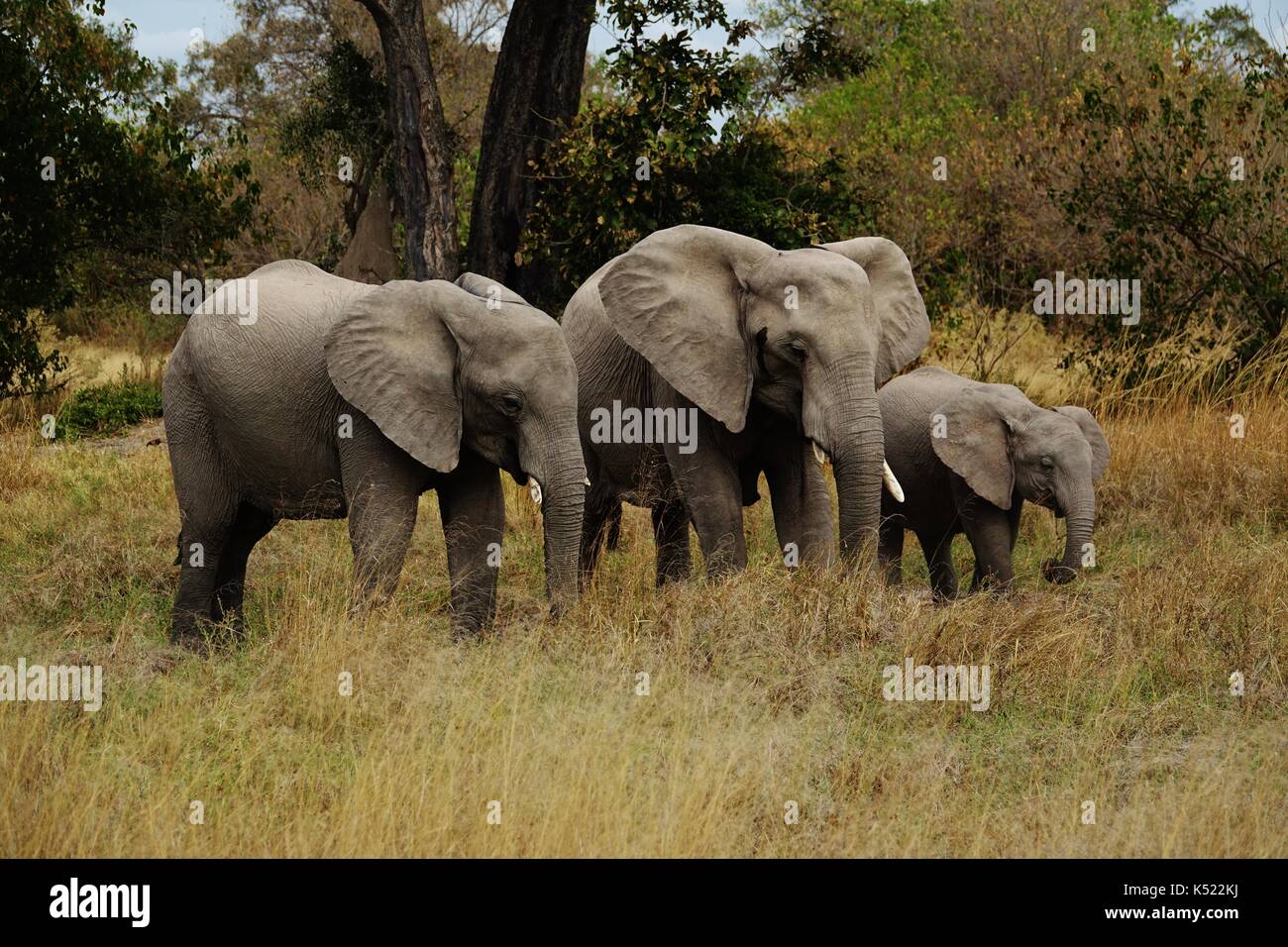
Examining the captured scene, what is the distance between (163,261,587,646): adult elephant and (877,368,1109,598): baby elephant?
103 inches

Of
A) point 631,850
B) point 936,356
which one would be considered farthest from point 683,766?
point 936,356

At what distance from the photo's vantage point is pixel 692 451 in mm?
8016

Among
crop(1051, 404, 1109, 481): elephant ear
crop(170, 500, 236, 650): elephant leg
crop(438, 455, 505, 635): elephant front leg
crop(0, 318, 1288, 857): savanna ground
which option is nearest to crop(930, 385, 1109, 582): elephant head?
crop(1051, 404, 1109, 481): elephant ear

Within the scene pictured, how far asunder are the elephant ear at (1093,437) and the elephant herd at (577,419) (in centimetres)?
25

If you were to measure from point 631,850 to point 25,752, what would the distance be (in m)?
2.25

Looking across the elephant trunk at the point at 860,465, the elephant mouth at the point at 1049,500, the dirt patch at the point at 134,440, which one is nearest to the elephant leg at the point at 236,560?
the elephant trunk at the point at 860,465

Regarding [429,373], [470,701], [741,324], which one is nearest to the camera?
[470,701]

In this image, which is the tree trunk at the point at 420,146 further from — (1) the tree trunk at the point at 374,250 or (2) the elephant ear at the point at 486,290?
(2) the elephant ear at the point at 486,290

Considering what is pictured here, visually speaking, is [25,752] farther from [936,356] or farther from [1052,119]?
[1052,119]

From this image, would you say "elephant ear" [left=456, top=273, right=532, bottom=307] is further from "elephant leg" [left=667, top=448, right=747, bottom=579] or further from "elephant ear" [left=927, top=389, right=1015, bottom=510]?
"elephant ear" [left=927, top=389, right=1015, bottom=510]

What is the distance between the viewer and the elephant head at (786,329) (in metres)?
7.45

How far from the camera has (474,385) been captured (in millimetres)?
7371

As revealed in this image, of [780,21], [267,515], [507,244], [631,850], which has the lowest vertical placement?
[631,850]

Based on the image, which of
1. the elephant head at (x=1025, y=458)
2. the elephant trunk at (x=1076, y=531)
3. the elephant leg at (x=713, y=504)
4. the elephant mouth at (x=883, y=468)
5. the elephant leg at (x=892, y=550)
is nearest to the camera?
the elephant mouth at (x=883, y=468)
